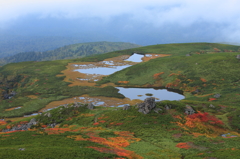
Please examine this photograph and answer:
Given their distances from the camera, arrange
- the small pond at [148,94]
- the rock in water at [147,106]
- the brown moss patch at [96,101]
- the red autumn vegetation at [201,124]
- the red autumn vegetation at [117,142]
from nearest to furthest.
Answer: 1. the red autumn vegetation at [117,142]
2. the red autumn vegetation at [201,124]
3. the rock in water at [147,106]
4. the brown moss patch at [96,101]
5. the small pond at [148,94]

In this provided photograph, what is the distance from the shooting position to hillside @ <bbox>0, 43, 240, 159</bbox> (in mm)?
37344

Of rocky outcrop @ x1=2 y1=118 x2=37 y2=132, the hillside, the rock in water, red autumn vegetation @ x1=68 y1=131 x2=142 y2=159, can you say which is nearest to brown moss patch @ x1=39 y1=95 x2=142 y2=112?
the hillside

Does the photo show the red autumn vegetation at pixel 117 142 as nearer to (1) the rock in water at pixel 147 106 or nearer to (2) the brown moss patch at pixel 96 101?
(1) the rock in water at pixel 147 106

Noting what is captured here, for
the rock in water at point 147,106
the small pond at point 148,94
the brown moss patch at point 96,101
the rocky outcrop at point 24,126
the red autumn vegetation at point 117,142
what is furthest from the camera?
the small pond at point 148,94

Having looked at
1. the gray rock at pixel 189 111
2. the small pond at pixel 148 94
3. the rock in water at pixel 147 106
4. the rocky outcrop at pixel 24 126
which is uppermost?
the rock in water at pixel 147 106

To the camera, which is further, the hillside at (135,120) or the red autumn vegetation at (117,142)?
the hillside at (135,120)

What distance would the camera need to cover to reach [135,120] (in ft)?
198

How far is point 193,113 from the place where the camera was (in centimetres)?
6425

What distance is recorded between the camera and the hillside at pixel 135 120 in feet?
123

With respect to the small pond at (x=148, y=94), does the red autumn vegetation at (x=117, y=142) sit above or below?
above

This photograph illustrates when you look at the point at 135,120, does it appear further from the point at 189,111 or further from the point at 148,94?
the point at 148,94

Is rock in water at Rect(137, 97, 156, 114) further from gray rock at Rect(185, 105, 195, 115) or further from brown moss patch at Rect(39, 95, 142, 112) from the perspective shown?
brown moss patch at Rect(39, 95, 142, 112)

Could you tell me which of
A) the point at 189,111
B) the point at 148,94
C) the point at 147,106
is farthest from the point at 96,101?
the point at 189,111

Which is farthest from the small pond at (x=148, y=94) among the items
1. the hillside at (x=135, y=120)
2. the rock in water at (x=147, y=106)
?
the rock in water at (x=147, y=106)
